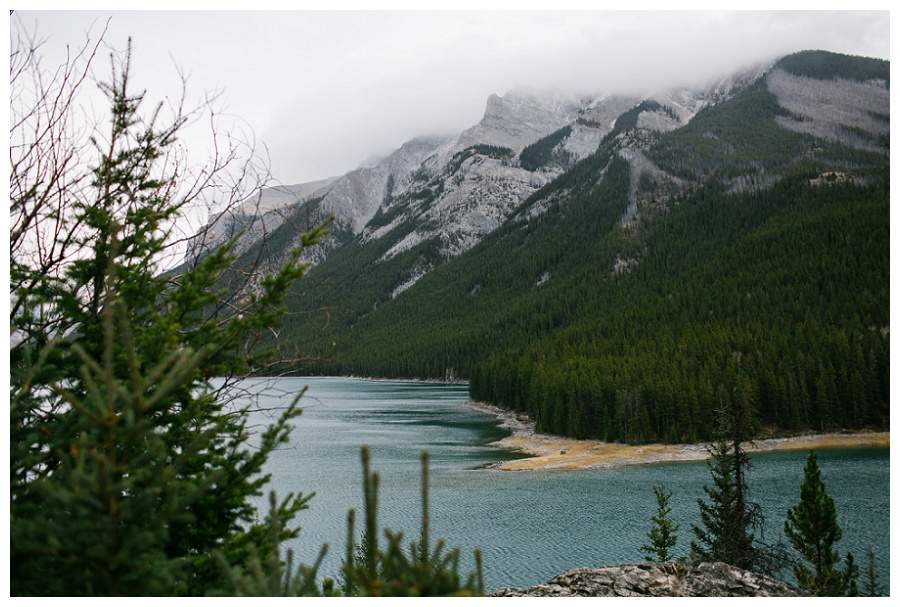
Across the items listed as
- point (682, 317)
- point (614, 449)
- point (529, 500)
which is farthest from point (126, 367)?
point (682, 317)

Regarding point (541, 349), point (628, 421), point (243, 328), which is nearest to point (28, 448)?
point (243, 328)

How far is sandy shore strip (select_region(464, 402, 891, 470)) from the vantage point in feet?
148

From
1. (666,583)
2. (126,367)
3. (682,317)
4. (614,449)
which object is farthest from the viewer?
(682,317)

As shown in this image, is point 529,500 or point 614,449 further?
point 614,449

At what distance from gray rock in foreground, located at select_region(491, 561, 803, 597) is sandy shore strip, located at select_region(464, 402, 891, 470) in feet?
105

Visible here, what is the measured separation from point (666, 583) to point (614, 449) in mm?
41630

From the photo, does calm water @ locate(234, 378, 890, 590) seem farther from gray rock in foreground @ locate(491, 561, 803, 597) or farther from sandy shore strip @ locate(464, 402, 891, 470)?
gray rock in foreground @ locate(491, 561, 803, 597)

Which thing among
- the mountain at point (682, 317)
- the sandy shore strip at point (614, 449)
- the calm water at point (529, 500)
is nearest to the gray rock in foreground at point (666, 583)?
the mountain at point (682, 317)

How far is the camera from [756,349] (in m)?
72.2

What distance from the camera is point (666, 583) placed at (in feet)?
36.4

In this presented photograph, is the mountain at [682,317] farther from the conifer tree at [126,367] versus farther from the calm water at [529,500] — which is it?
the calm water at [529,500]

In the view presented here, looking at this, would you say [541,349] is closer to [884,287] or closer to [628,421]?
[628,421]

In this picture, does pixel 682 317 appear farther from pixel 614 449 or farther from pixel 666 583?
pixel 666 583

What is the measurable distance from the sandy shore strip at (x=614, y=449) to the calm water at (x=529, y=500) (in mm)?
2238
